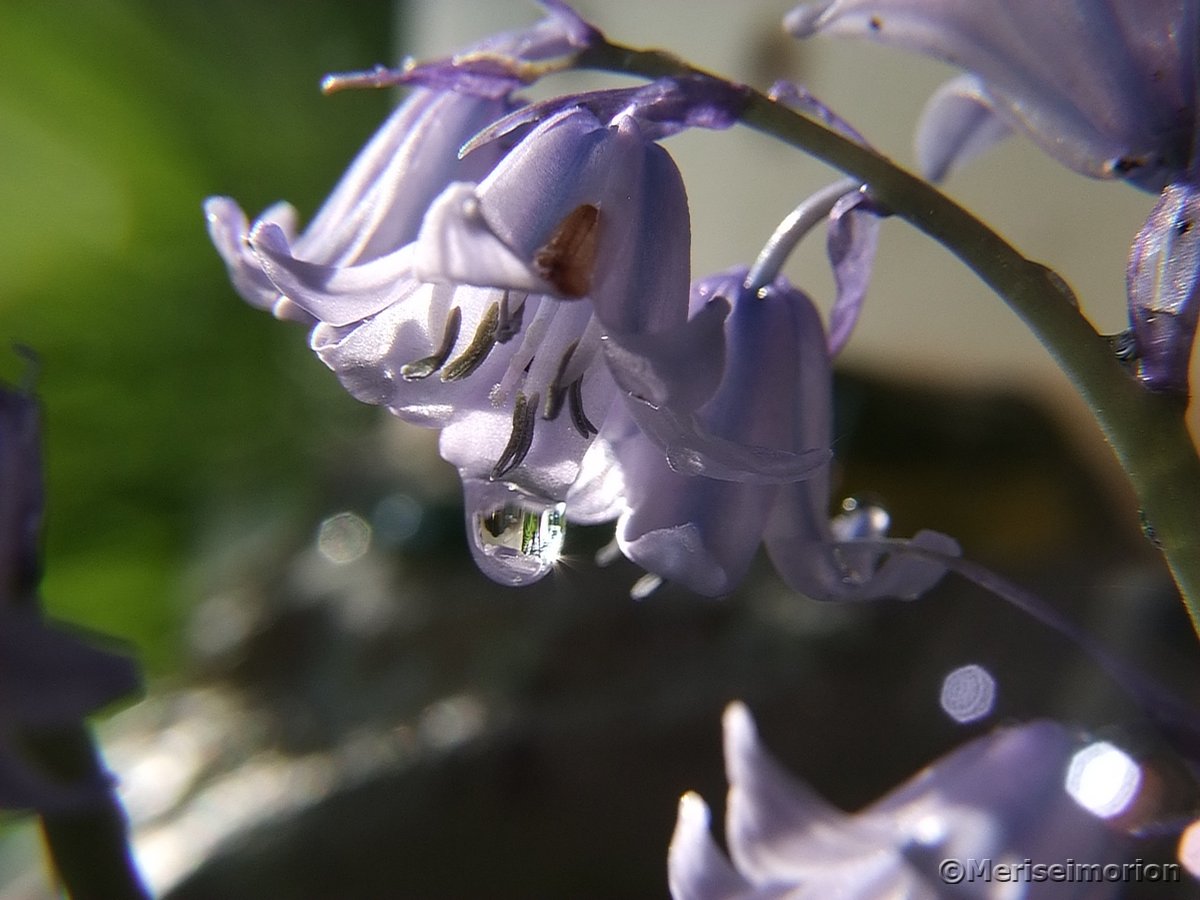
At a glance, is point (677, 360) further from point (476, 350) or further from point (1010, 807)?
point (1010, 807)

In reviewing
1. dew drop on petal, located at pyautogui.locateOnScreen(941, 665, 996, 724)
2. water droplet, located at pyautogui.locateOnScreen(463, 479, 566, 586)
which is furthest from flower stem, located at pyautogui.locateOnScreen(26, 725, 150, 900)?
dew drop on petal, located at pyautogui.locateOnScreen(941, 665, 996, 724)

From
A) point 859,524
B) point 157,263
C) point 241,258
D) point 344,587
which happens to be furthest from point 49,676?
point 157,263

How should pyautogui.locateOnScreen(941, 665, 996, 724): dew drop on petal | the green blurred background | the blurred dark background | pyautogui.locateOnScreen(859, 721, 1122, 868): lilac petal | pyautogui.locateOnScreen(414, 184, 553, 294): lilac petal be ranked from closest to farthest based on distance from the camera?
pyautogui.locateOnScreen(414, 184, 553, 294): lilac petal, pyautogui.locateOnScreen(859, 721, 1122, 868): lilac petal, pyautogui.locateOnScreen(941, 665, 996, 724): dew drop on petal, the blurred dark background, the green blurred background

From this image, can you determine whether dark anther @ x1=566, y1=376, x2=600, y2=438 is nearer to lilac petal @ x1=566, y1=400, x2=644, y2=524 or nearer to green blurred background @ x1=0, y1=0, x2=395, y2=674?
lilac petal @ x1=566, y1=400, x2=644, y2=524

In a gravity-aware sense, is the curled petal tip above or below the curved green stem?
above

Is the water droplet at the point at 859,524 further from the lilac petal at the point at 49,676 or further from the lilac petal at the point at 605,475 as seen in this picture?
the lilac petal at the point at 49,676

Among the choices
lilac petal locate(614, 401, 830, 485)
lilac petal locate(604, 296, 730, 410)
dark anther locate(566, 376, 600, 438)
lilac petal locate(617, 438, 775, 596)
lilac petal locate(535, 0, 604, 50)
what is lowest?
lilac petal locate(617, 438, 775, 596)

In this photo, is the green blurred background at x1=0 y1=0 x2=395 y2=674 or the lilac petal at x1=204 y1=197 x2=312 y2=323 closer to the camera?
the lilac petal at x1=204 y1=197 x2=312 y2=323
